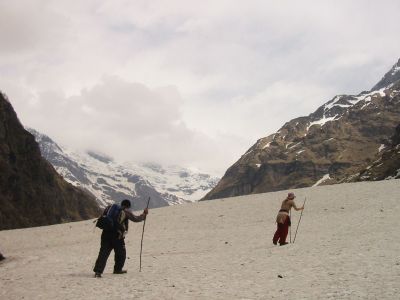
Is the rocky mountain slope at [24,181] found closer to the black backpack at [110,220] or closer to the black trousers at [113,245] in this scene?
the black trousers at [113,245]

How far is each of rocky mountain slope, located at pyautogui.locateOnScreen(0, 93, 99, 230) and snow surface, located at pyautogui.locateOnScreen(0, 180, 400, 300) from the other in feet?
349

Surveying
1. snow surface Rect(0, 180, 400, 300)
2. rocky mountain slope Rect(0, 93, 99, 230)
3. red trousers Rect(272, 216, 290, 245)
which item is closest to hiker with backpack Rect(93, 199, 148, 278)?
snow surface Rect(0, 180, 400, 300)

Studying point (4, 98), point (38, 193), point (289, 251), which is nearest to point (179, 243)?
point (289, 251)

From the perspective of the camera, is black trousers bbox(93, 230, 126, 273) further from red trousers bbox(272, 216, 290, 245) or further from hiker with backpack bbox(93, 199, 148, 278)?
red trousers bbox(272, 216, 290, 245)

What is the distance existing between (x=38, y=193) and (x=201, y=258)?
486 ft

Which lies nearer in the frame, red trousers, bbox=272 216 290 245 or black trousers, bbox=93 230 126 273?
black trousers, bbox=93 230 126 273

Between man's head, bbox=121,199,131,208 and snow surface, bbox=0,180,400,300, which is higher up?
man's head, bbox=121,199,131,208

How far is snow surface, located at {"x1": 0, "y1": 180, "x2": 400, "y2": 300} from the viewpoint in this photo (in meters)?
10.6

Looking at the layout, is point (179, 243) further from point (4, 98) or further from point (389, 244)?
point (4, 98)

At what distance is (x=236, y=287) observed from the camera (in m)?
11.0

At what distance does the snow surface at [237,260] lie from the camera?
10578mm

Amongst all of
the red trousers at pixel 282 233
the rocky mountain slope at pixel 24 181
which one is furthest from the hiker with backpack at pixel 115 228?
the rocky mountain slope at pixel 24 181

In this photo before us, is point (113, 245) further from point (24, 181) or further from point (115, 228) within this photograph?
point (24, 181)

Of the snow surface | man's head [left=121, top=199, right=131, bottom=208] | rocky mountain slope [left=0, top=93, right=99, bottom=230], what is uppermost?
rocky mountain slope [left=0, top=93, right=99, bottom=230]
